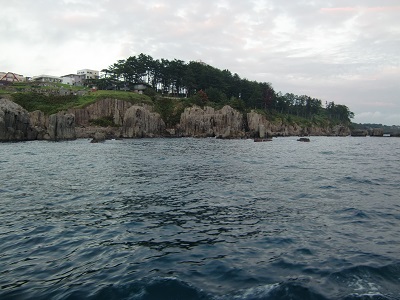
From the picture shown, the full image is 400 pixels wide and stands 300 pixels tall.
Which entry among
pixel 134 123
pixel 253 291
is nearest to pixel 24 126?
pixel 134 123

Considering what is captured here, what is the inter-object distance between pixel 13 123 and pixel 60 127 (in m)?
12.6

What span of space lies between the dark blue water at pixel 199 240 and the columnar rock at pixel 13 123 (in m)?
67.3

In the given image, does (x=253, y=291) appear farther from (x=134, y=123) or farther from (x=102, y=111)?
(x=102, y=111)

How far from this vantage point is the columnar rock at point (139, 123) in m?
109

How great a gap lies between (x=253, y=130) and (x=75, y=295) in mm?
126263

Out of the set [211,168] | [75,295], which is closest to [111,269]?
[75,295]

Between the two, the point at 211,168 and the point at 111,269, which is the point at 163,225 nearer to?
the point at 111,269

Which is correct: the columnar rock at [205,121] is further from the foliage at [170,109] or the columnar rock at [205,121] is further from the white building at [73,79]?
the white building at [73,79]

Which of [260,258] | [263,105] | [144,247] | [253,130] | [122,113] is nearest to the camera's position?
[260,258]

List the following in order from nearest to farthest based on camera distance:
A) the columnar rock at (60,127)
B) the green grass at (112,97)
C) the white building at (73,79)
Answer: the columnar rock at (60,127) < the green grass at (112,97) < the white building at (73,79)

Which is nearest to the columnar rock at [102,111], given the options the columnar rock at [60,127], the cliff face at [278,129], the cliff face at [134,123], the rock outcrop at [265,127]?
the cliff face at [134,123]

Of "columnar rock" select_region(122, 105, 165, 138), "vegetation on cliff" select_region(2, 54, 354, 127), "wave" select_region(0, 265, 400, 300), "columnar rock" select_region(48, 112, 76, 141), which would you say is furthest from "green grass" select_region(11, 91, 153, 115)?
"wave" select_region(0, 265, 400, 300)

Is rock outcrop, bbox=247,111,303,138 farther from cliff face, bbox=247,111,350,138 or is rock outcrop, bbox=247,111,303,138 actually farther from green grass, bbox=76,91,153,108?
green grass, bbox=76,91,153,108

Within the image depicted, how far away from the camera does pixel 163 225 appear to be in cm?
1448
